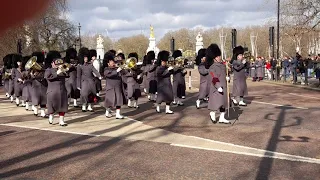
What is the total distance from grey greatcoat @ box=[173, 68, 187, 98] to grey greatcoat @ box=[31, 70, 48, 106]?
5006 mm

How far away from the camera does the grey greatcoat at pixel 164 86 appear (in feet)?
41.3

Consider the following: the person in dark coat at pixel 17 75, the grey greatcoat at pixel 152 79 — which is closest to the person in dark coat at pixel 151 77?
the grey greatcoat at pixel 152 79

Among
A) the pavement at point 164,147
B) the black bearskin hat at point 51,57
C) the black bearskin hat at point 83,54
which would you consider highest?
the black bearskin hat at point 83,54

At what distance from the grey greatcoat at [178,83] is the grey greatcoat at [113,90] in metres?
3.69

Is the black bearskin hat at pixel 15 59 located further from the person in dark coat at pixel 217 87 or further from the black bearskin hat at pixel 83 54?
the person in dark coat at pixel 217 87

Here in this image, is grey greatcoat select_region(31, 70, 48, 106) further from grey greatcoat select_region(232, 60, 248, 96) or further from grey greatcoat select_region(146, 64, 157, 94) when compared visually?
grey greatcoat select_region(232, 60, 248, 96)

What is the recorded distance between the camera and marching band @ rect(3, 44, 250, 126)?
10438 millimetres

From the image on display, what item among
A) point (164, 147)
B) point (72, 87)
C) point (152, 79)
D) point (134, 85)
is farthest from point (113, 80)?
point (152, 79)

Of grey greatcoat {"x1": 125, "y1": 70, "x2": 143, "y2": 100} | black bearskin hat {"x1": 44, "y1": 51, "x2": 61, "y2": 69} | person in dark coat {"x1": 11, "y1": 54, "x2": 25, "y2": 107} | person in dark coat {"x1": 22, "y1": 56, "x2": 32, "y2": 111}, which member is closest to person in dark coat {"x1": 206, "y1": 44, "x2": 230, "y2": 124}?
black bearskin hat {"x1": 44, "y1": 51, "x2": 61, "y2": 69}

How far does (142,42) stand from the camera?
291ft

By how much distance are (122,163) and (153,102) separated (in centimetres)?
989

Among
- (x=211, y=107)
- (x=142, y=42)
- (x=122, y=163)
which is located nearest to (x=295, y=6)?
(x=211, y=107)

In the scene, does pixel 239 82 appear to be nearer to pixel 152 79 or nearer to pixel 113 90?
pixel 152 79

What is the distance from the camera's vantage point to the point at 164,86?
12719 millimetres
